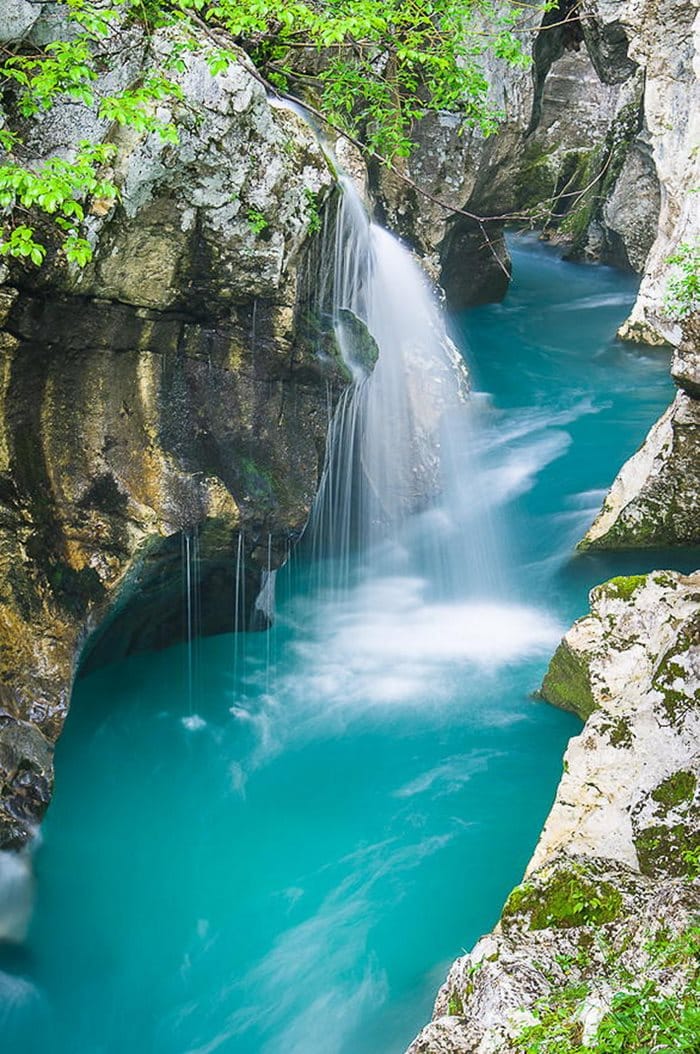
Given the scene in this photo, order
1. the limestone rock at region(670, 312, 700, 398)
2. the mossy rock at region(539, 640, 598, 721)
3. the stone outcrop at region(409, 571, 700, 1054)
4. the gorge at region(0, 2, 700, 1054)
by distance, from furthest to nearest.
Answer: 1. the limestone rock at region(670, 312, 700, 398)
2. the mossy rock at region(539, 640, 598, 721)
3. the gorge at region(0, 2, 700, 1054)
4. the stone outcrop at region(409, 571, 700, 1054)

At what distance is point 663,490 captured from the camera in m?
9.13

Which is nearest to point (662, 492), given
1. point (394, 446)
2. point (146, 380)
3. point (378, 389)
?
point (394, 446)

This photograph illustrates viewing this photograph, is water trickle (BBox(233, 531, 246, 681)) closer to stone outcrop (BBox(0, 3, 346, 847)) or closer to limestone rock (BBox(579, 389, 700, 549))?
stone outcrop (BBox(0, 3, 346, 847))

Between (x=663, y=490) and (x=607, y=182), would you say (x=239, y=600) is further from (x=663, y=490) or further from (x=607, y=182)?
(x=607, y=182)

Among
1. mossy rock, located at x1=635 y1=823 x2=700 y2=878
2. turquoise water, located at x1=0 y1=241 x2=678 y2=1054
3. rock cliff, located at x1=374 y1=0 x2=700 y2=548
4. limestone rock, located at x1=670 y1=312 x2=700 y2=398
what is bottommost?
turquoise water, located at x1=0 y1=241 x2=678 y2=1054

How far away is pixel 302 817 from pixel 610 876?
10.2 feet

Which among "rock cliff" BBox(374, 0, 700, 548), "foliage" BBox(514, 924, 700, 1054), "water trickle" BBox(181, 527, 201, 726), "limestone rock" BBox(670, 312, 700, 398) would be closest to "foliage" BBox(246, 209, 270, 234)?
"rock cliff" BBox(374, 0, 700, 548)

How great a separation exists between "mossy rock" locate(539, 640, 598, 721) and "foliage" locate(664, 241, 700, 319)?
2.93 metres

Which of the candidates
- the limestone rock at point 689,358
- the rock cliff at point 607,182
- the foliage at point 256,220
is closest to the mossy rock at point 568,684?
the rock cliff at point 607,182

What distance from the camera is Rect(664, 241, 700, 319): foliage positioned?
7.31 meters

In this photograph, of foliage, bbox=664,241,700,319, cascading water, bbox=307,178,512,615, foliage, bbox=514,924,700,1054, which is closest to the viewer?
foliage, bbox=514,924,700,1054

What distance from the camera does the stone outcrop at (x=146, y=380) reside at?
615cm

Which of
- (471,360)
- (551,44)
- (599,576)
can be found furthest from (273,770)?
(551,44)

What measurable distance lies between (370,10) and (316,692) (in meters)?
5.44
